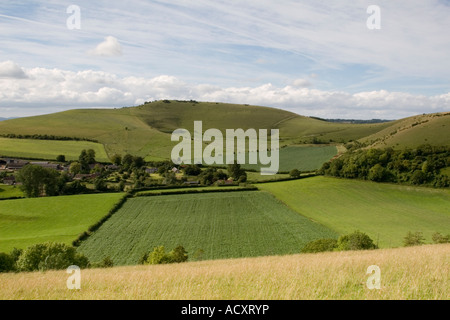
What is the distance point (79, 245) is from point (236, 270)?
3390cm

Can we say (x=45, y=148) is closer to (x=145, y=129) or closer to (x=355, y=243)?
(x=145, y=129)

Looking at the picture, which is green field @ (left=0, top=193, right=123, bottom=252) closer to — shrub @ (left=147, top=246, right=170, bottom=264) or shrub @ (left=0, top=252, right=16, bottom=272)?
shrub @ (left=0, top=252, right=16, bottom=272)

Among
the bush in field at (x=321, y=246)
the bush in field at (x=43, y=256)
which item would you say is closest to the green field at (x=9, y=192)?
the bush in field at (x=43, y=256)

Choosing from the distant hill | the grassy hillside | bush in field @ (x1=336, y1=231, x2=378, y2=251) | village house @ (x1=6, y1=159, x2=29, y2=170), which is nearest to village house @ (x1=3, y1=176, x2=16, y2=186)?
village house @ (x1=6, y1=159, x2=29, y2=170)

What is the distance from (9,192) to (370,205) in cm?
7241

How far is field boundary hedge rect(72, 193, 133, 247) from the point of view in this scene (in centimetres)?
4097

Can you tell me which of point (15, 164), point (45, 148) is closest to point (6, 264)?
point (15, 164)

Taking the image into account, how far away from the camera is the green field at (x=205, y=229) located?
123 feet

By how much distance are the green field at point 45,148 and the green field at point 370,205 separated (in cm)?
6560

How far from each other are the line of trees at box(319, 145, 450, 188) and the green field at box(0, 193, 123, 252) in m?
51.4

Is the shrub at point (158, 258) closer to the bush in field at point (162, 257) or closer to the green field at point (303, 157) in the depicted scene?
the bush in field at point (162, 257)

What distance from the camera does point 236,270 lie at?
38.8 feet
